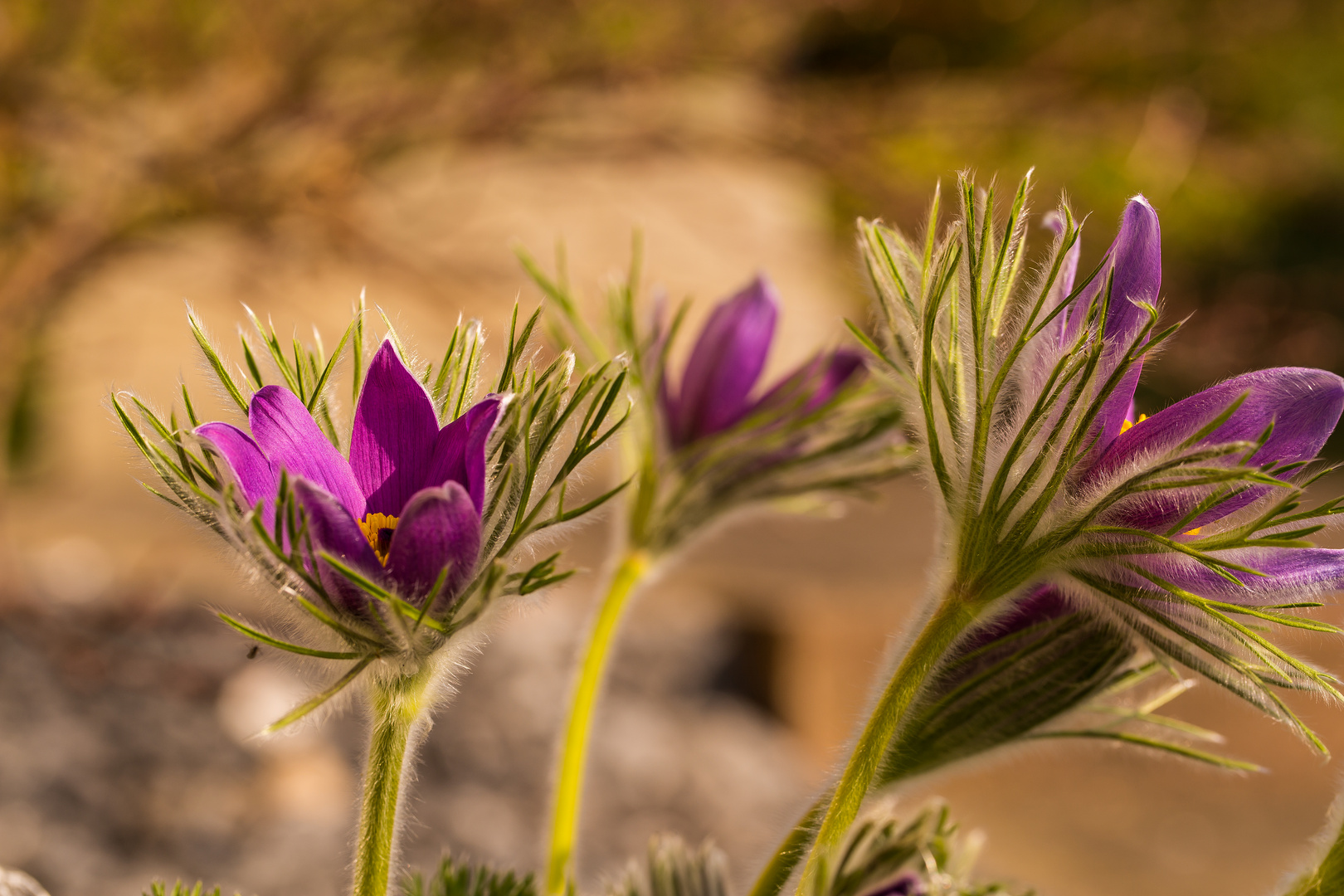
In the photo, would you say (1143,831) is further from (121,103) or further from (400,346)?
(121,103)

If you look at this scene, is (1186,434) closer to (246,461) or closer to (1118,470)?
(1118,470)

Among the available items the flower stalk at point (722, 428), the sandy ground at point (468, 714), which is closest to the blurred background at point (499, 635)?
the sandy ground at point (468, 714)

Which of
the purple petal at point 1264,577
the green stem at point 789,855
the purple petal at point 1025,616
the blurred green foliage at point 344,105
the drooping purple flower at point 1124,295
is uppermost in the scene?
the blurred green foliage at point 344,105

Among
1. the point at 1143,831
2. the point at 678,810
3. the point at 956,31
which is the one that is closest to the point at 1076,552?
the point at 678,810

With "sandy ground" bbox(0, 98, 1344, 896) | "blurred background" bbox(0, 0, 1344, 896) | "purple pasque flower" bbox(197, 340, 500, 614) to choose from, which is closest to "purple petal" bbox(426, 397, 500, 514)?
"purple pasque flower" bbox(197, 340, 500, 614)

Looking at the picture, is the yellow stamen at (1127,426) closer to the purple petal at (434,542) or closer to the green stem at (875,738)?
the green stem at (875,738)

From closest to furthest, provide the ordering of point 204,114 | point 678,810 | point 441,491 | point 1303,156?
point 441,491
point 678,810
point 204,114
point 1303,156
